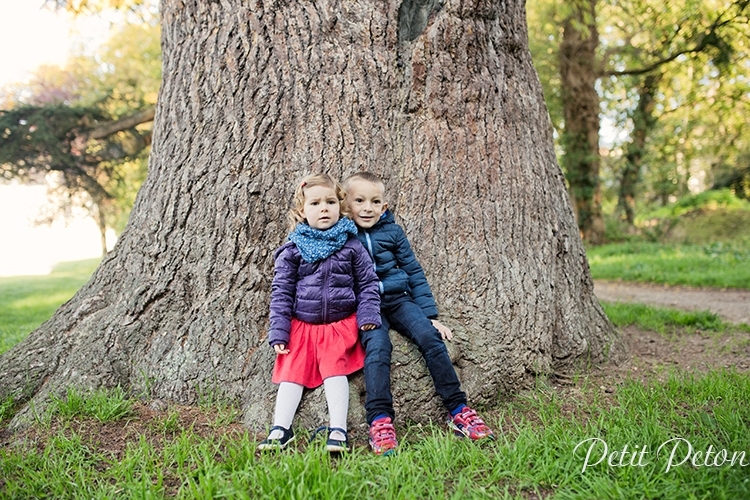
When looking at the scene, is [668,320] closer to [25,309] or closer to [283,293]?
[283,293]

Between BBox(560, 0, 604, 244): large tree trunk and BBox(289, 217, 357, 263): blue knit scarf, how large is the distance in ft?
40.3

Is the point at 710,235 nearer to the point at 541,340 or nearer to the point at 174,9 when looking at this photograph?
the point at 541,340

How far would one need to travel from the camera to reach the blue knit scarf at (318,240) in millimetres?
3074

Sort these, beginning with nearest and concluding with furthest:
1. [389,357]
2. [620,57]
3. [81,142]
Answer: [389,357], [81,142], [620,57]

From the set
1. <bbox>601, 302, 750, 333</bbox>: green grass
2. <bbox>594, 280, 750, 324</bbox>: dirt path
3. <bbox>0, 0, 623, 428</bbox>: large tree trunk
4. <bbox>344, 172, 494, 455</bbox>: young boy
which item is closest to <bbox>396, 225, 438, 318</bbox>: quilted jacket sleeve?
<bbox>344, 172, 494, 455</bbox>: young boy

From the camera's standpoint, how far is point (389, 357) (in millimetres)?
2980

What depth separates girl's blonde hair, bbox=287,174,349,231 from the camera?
312 cm

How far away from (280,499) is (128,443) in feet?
3.35

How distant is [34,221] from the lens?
14.7 meters

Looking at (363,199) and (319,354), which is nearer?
(319,354)

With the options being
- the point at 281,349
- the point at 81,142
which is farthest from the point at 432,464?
the point at 81,142

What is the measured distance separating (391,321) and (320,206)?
810 mm

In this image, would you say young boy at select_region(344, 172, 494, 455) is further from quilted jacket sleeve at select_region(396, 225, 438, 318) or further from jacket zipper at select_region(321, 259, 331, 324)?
jacket zipper at select_region(321, 259, 331, 324)

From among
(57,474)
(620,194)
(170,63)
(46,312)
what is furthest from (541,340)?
(620,194)
